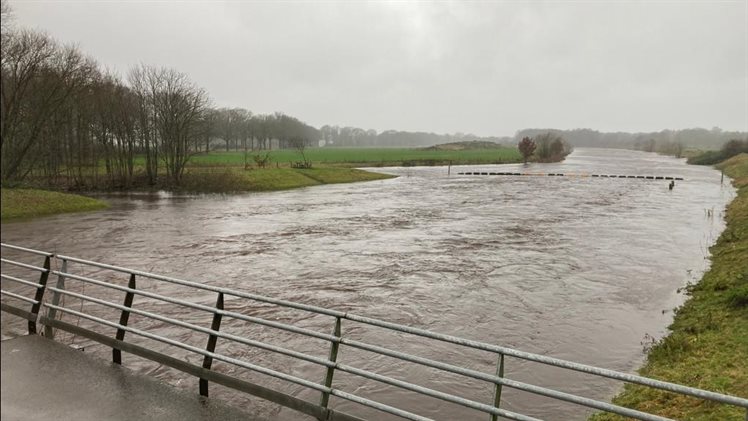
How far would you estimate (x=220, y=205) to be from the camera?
37.6m

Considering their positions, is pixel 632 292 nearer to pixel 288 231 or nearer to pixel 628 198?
pixel 288 231

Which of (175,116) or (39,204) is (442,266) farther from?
(175,116)

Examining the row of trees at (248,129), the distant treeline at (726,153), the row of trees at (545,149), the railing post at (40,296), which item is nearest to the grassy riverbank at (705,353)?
the railing post at (40,296)

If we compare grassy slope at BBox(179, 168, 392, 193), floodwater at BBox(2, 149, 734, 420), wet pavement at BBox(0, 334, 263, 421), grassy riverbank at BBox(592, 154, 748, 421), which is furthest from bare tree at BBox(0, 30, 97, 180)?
grassy riverbank at BBox(592, 154, 748, 421)

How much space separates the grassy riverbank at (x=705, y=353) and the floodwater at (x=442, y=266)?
22.7 inches

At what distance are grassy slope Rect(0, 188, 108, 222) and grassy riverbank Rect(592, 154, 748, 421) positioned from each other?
3135 centimetres

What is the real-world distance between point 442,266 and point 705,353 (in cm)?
953

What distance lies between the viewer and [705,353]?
30.6ft

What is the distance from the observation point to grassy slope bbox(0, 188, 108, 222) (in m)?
28.2

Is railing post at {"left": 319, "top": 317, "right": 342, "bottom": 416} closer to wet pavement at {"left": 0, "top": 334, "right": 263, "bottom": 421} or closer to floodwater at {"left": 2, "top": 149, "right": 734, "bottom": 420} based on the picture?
wet pavement at {"left": 0, "top": 334, "right": 263, "bottom": 421}

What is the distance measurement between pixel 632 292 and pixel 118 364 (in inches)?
555

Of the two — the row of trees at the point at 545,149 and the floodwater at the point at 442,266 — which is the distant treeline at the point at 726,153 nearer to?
the row of trees at the point at 545,149

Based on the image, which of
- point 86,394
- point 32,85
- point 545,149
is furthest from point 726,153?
point 86,394

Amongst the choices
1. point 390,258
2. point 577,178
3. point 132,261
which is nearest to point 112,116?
point 132,261
